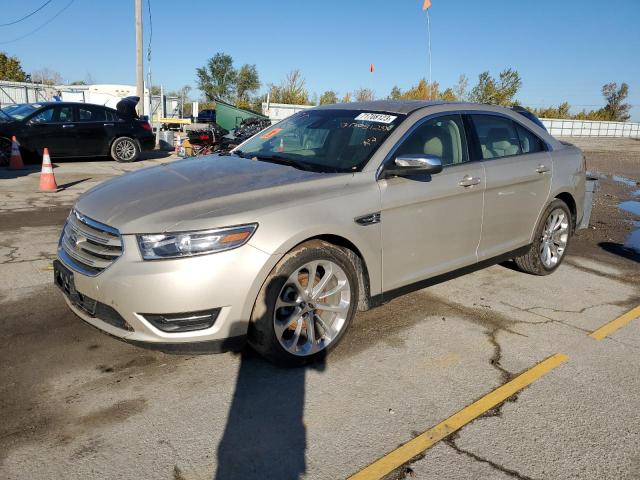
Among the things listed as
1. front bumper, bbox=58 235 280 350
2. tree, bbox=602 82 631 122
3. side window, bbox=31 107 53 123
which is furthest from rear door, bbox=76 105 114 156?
tree, bbox=602 82 631 122

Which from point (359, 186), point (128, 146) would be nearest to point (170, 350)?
point (359, 186)

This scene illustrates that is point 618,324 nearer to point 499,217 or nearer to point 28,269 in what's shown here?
point 499,217

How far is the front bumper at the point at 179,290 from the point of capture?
2.86m

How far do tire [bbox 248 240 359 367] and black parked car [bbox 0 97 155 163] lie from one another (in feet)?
37.5

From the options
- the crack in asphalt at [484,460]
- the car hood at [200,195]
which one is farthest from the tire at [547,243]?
the crack in asphalt at [484,460]

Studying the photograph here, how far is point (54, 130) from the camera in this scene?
41.6ft

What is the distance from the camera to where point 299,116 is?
15.8 feet

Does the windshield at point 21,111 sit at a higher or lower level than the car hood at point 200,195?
higher

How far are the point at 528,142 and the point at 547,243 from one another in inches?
41.7

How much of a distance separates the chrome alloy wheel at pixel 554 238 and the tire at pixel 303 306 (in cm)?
267

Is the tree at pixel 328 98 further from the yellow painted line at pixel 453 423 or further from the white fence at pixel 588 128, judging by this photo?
the yellow painted line at pixel 453 423

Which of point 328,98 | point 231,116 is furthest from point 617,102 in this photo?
point 231,116

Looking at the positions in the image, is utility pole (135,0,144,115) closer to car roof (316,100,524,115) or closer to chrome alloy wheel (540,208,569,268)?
car roof (316,100,524,115)

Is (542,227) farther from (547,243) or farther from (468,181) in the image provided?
(468,181)
